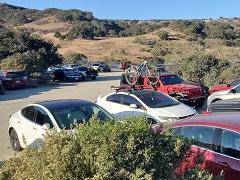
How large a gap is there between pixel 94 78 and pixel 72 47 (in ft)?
150

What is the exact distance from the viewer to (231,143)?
7219 mm

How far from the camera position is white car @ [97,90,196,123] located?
49.8ft

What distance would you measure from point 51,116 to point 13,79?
82.8 ft

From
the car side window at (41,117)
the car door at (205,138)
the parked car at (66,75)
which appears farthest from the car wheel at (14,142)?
the parked car at (66,75)

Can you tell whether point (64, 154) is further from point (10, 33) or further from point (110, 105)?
point (10, 33)

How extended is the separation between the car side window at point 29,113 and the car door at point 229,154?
6.34m

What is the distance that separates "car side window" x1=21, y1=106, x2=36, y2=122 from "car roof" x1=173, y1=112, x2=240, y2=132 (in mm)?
5211

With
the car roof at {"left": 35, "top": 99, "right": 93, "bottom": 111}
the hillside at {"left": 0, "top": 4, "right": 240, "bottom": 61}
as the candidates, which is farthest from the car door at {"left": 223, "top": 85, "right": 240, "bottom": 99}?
the hillside at {"left": 0, "top": 4, "right": 240, "bottom": 61}

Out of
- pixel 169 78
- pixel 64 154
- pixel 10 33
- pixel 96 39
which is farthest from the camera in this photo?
pixel 96 39

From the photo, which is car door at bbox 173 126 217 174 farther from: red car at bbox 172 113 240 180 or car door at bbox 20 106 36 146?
car door at bbox 20 106 36 146

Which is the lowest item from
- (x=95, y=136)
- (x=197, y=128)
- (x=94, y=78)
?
(x=94, y=78)

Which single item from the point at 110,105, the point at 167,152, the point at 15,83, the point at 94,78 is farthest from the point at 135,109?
the point at 94,78

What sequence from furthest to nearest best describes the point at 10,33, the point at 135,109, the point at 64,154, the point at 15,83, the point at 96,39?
the point at 96,39 < the point at 10,33 < the point at 15,83 < the point at 135,109 < the point at 64,154

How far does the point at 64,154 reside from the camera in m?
4.96
